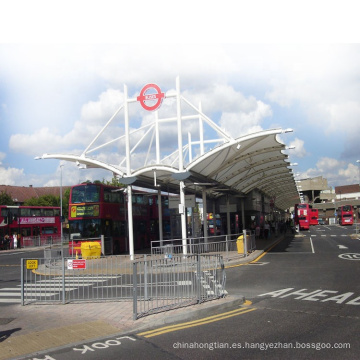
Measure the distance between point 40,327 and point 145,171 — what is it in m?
12.8

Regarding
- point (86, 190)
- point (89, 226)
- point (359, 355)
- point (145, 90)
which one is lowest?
point (359, 355)

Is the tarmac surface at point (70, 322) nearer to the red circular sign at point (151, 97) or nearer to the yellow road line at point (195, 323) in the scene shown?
the yellow road line at point (195, 323)

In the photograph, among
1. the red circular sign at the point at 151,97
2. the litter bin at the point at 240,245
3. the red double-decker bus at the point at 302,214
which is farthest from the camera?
the red double-decker bus at the point at 302,214

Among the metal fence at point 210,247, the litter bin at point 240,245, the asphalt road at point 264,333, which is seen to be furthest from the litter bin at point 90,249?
the asphalt road at point 264,333

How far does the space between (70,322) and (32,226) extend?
35723 millimetres

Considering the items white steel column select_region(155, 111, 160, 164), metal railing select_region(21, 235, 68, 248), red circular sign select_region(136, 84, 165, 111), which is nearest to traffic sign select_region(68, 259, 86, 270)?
red circular sign select_region(136, 84, 165, 111)

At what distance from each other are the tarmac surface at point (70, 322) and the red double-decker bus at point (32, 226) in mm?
31024

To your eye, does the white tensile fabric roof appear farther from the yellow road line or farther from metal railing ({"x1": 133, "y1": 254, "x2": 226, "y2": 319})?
the yellow road line

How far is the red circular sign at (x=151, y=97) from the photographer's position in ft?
65.2

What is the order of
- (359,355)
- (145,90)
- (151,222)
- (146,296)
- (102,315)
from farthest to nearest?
1. (151,222)
2. (145,90)
3. (146,296)
4. (102,315)
5. (359,355)

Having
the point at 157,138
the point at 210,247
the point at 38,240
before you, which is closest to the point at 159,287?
the point at 210,247

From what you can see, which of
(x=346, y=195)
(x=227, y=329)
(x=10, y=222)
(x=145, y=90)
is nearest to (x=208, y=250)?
(x=145, y=90)

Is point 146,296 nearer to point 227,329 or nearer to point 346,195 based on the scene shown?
point 227,329

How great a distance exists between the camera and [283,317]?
790 centimetres
